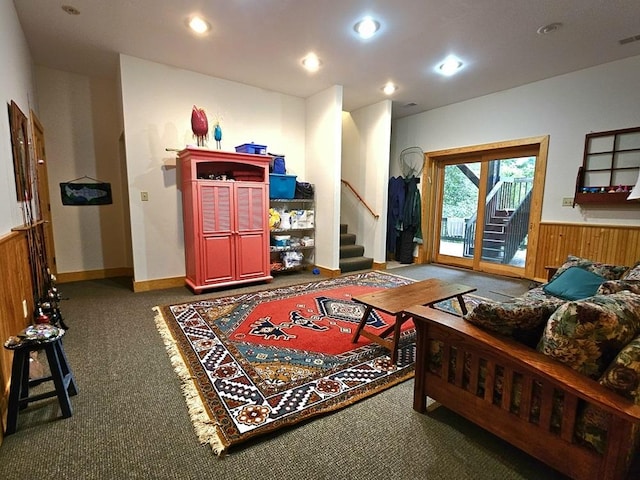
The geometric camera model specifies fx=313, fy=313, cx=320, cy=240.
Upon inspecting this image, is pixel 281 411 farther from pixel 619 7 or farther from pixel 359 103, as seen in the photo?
pixel 359 103

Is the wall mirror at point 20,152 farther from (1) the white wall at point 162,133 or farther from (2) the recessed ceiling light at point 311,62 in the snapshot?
(2) the recessed ceiling light at point 311,62

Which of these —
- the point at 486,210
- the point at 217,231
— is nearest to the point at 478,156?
the point at 486,210

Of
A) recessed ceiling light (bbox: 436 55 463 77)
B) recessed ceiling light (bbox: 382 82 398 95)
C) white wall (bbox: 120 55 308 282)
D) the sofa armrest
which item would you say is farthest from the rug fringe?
recessed ceiling light (bbox: 382 82 398 95)

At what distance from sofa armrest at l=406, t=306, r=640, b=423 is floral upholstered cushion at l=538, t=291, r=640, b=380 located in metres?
0.06

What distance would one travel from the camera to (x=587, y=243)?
4.02 metres

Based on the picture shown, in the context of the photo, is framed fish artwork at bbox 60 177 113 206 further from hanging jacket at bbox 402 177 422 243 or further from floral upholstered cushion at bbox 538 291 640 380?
floral upholstered cushion at bbox 538 291 640 380

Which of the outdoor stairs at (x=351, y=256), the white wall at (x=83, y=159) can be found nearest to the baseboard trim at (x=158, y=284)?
the white wall at (x=83, y=159)

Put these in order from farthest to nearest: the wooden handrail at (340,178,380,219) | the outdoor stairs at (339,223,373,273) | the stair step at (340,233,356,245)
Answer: the stair step at (340,233,356,245) < the wooden handrail at (340,178,380,219) < the outdoor stairs at (339,223,373,273)

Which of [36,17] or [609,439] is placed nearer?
[609,439]

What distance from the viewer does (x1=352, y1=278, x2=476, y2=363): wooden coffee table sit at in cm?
228

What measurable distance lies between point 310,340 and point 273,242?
8.03 feet

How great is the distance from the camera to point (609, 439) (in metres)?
1.12

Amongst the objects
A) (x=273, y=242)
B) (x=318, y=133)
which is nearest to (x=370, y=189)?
(x=318, y=133)

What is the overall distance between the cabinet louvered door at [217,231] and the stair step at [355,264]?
1.86 meters
